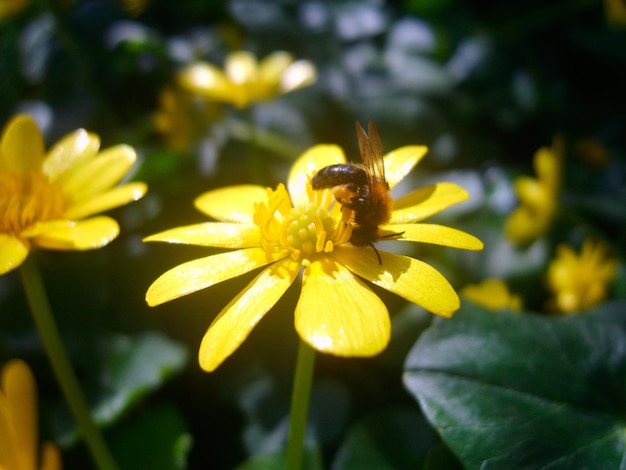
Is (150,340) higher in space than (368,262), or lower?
lower

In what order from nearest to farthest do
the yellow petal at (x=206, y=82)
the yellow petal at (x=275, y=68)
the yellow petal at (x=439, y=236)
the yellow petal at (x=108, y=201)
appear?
1. the yellow petal at (x=439, y=236)
2. the yellow petal at (x=108, y=201)
3. the yellow petal at (x=206, y=82)
4. the yellow petal at (x=275, y=68)

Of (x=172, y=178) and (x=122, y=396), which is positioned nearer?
(x=122, y=396)

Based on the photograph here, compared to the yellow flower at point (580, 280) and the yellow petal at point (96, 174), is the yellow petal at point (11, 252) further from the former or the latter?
the yellow flower at point (580, 280)

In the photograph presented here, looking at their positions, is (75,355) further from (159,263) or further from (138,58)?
(138,58)

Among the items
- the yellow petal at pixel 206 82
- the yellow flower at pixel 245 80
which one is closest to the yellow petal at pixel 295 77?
the yellow flower at pixel 245 80

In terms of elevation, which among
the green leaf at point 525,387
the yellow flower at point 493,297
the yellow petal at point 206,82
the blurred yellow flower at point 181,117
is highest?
the yellow petal at point 206,82

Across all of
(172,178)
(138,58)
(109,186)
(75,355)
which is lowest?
(75,355)

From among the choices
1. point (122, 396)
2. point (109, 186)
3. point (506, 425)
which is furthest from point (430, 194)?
point (122, 396)

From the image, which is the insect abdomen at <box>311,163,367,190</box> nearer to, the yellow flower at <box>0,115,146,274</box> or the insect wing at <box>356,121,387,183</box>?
the insect wing at <box>356,121,387,183</box>
